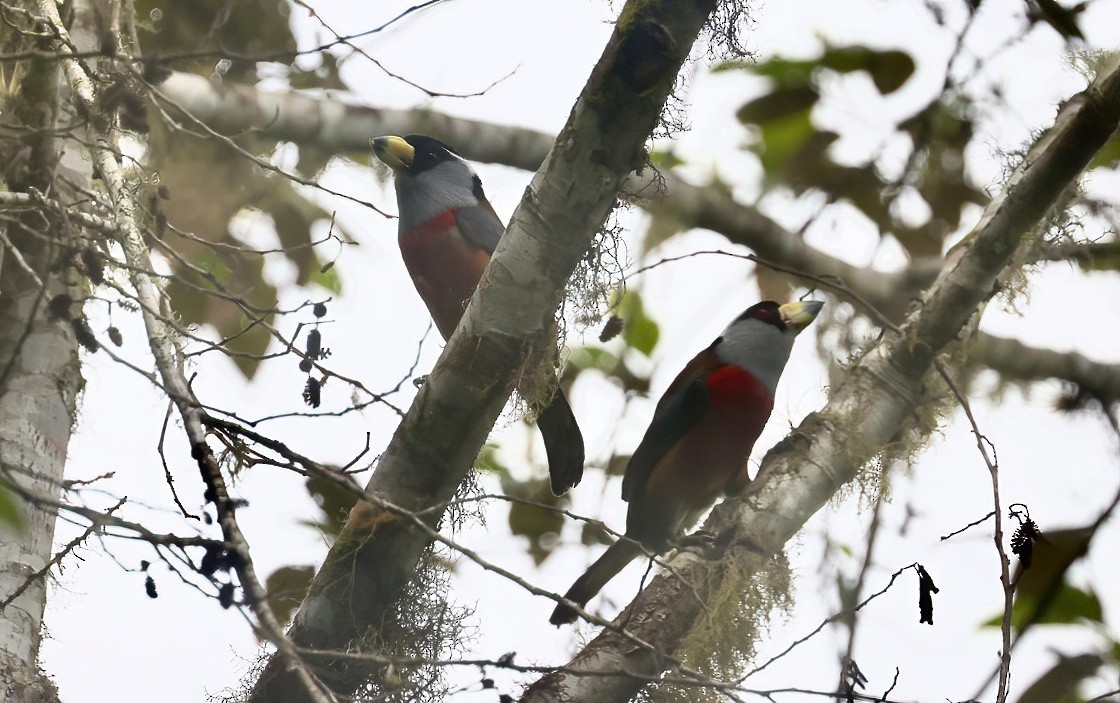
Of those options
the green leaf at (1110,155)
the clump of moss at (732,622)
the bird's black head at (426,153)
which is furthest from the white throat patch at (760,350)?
the bird's black head at (426,153)

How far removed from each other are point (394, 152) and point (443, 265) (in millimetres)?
577

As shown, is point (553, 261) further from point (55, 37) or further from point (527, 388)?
point (55, 37)

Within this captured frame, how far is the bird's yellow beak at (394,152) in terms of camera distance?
4.24 m

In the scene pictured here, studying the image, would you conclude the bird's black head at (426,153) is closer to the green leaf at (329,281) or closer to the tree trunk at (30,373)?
the green leaf at (329,281)

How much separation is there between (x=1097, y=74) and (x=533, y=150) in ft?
7.09

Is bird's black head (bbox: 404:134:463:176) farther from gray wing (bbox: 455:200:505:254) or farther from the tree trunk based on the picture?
the tree trunk

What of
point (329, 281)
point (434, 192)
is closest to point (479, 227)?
point (434, 192)

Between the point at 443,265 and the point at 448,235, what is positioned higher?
the point at 448,235

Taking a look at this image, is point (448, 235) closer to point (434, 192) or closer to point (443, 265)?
point (443, 265)

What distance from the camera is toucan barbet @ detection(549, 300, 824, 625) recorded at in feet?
12.2

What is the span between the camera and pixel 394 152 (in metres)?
4.24

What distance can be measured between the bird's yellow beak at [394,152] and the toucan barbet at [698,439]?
129 centimetres

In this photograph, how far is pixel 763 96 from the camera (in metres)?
3.42

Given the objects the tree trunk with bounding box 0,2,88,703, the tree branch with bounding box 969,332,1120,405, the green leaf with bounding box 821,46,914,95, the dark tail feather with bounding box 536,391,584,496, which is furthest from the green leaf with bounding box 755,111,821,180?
the tree trunk with bounding box 0,2,88,703
